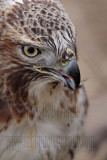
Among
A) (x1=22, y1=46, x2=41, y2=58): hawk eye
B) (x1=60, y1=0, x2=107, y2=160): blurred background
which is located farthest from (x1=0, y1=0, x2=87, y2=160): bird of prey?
(x1=60, y1=0, x2=107, y2=160): blurred background

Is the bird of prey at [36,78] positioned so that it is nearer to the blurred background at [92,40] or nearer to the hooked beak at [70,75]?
the hooked beak at [70,75]

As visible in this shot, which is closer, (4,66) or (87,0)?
(4,66)

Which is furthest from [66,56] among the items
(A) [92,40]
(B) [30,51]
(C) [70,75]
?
(A) [92,40]

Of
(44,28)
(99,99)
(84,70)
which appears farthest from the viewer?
(84,70)

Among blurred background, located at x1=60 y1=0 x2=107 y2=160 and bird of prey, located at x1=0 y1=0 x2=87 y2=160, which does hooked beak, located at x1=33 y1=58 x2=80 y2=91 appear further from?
blurred background, located at x1=60 y1=0 x2=107 y2=160

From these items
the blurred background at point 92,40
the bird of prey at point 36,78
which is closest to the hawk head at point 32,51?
the bird of prey at point 36,78

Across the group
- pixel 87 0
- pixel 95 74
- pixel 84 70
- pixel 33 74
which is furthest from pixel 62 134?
pixel 87 0

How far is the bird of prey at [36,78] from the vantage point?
112 inches

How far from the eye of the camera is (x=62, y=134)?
11.4 ft

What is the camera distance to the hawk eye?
2830 millimetres

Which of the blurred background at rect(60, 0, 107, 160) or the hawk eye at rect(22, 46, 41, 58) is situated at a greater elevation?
the hawk eye at rect(22, 46, 41, 58)

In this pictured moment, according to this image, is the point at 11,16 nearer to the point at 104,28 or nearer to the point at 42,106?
the point at 42,106

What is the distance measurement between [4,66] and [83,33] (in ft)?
12.5

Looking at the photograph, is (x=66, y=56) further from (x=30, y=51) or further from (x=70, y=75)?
(x=30, y=51)
